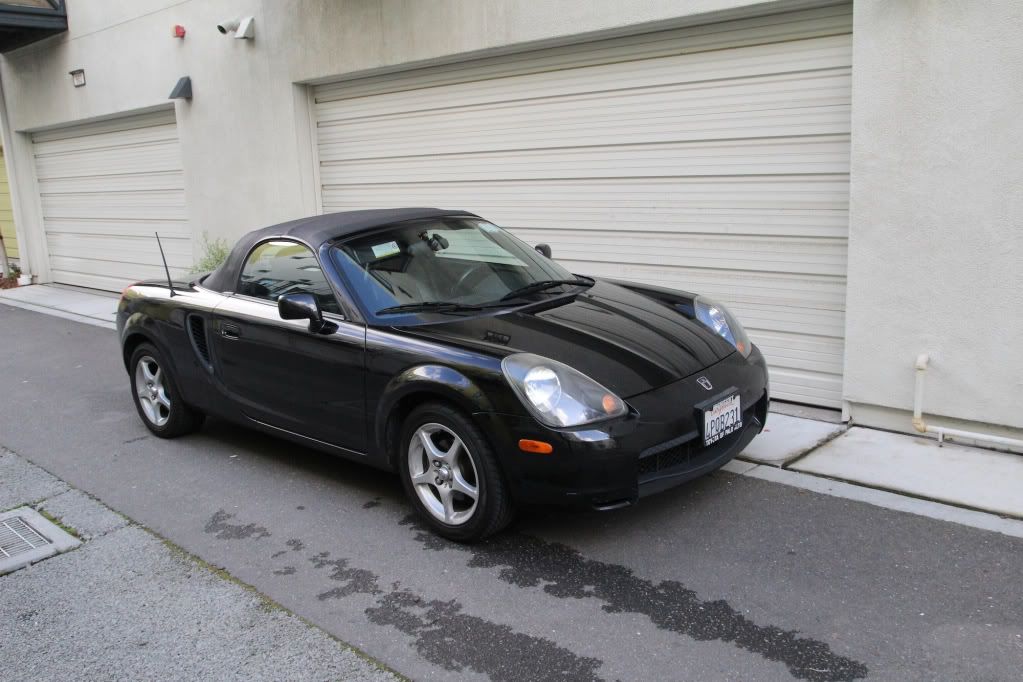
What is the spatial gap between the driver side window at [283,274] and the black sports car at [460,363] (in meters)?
0.01

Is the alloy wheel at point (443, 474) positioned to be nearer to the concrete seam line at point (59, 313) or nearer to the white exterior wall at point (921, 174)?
the white exterior wall at point (921, 174)

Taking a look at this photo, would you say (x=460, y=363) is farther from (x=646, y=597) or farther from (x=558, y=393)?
(x=646, y=597)

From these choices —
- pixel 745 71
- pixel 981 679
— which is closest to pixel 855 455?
pixel 981 679

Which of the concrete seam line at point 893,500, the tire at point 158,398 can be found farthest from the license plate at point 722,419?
the tire at point 158,398

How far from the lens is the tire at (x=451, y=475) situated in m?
3.82

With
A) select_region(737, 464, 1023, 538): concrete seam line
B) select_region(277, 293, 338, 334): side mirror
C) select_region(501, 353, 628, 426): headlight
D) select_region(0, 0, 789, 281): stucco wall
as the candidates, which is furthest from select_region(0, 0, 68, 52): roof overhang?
select_region(737, 464, 1023, 538): concrete seam line

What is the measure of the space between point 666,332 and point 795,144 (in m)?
2.05

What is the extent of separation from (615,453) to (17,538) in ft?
9.86

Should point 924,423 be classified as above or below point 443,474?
below

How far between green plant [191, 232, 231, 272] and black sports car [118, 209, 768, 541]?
4536mm

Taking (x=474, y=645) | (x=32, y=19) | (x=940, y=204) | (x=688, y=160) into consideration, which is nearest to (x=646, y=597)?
(x=474, y=645)

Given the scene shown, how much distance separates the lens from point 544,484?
3688mm

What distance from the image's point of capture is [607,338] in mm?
4148

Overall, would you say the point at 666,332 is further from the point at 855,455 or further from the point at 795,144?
the point at 795,144
